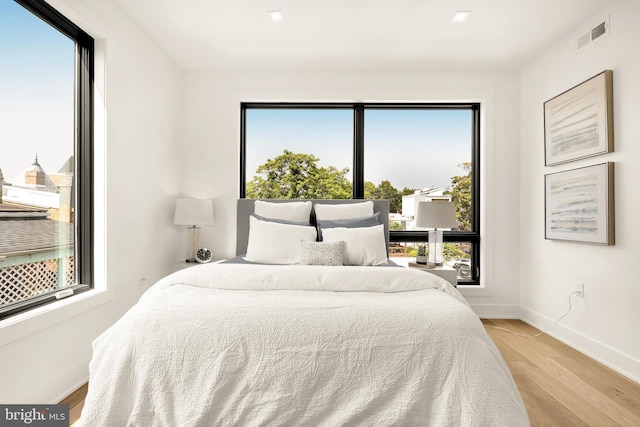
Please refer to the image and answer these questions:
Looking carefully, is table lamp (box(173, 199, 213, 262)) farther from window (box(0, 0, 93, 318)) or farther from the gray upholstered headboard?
window (box(0, 0, 93, 318))

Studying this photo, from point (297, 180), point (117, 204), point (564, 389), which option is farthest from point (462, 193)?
point (117, 204)

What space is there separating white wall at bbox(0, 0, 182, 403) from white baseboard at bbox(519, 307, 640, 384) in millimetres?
→ 3601

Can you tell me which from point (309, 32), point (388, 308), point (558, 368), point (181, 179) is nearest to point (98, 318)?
point (181, 179)

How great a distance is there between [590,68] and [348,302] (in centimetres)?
283

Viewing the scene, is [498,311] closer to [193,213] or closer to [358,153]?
[358,153]

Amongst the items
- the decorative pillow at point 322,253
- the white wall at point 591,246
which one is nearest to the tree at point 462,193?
the white wall at point 591,246

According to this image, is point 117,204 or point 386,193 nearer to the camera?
point 117,204

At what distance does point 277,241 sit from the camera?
120 inches

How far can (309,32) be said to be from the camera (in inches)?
123

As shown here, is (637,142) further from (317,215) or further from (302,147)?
(302,147)

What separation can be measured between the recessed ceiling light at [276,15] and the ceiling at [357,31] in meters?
0.04

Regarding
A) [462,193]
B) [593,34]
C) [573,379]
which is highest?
[593,34]

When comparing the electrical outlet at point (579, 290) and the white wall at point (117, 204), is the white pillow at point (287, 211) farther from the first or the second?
the electrical outlet at point (579, 290)

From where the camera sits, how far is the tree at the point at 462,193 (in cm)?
407
